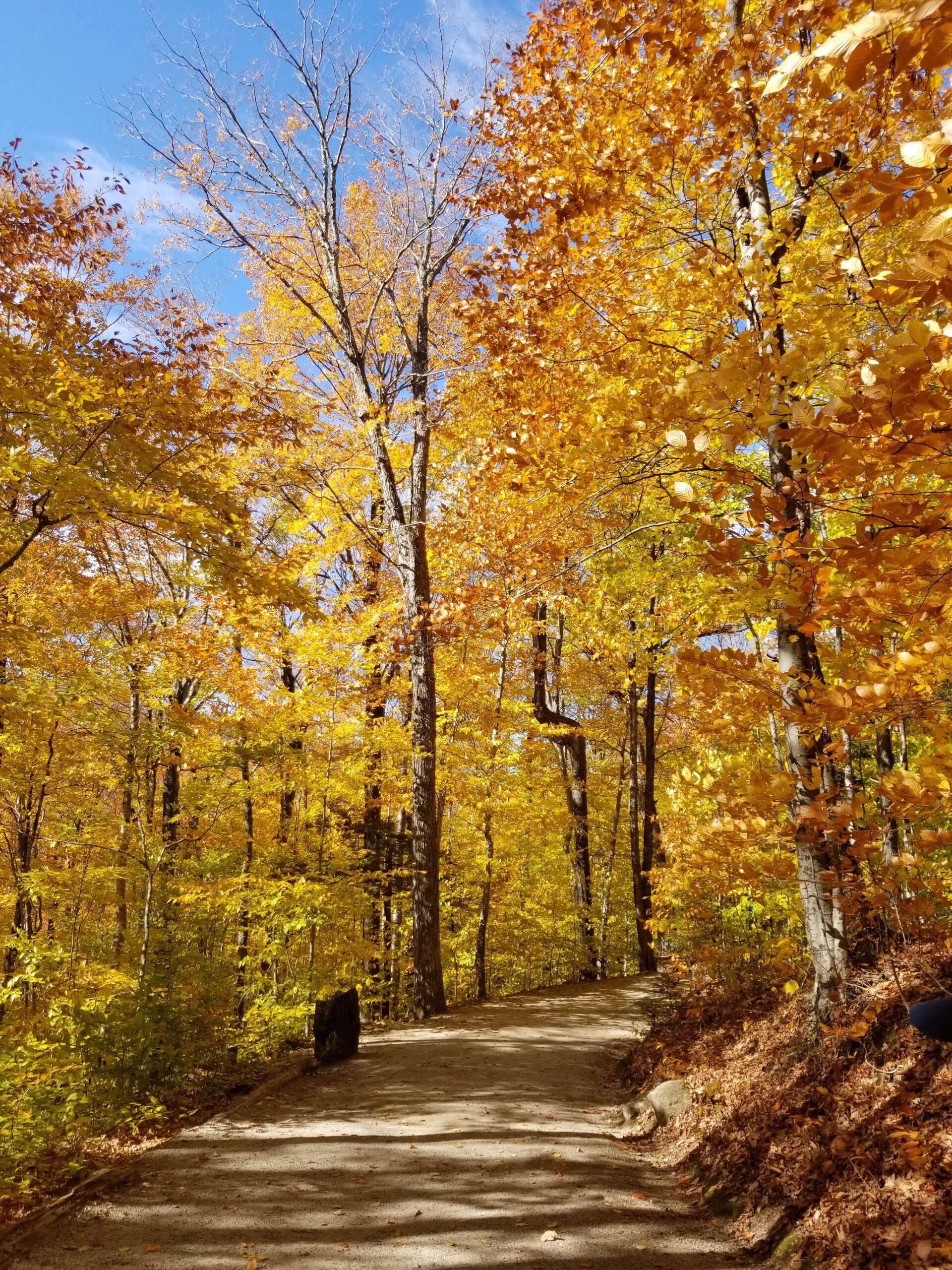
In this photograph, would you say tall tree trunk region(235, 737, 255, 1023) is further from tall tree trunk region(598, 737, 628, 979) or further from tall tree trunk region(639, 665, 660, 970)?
tall tree trunk region(598, 737, 628, 979)

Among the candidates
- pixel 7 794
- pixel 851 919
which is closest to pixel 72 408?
pixel 851 919

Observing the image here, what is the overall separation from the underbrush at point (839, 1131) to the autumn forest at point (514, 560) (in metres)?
0.11

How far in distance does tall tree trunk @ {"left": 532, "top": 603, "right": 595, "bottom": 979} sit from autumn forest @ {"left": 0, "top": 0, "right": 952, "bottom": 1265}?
0.55 feet

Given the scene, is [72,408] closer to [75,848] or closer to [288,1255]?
[288,1255]

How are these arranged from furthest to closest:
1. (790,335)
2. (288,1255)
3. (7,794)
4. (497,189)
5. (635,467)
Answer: (7,794) → (635,467) → (497,189) → (790,335) → (288,1255)

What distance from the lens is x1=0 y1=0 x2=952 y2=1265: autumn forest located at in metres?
2.90

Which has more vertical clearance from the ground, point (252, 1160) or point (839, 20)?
point (839, 20)

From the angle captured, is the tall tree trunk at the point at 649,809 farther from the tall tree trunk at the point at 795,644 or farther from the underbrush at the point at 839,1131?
the tall tree trunk at the point at 795,644

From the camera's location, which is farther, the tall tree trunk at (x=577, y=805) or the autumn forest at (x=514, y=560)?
the tall tree trunk at (x=577, y=805)

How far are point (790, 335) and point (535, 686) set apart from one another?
37.6 feet

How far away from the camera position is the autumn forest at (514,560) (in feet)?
9.52

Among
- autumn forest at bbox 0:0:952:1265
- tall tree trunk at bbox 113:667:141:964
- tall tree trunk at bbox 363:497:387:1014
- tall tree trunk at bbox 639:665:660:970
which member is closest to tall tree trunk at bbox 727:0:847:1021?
autumn forest at bbox 0:0:952:1265

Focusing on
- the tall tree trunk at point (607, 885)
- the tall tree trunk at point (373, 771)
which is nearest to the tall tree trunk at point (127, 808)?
the tall tree trunk at point (373, 771)

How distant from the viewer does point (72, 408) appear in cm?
575
